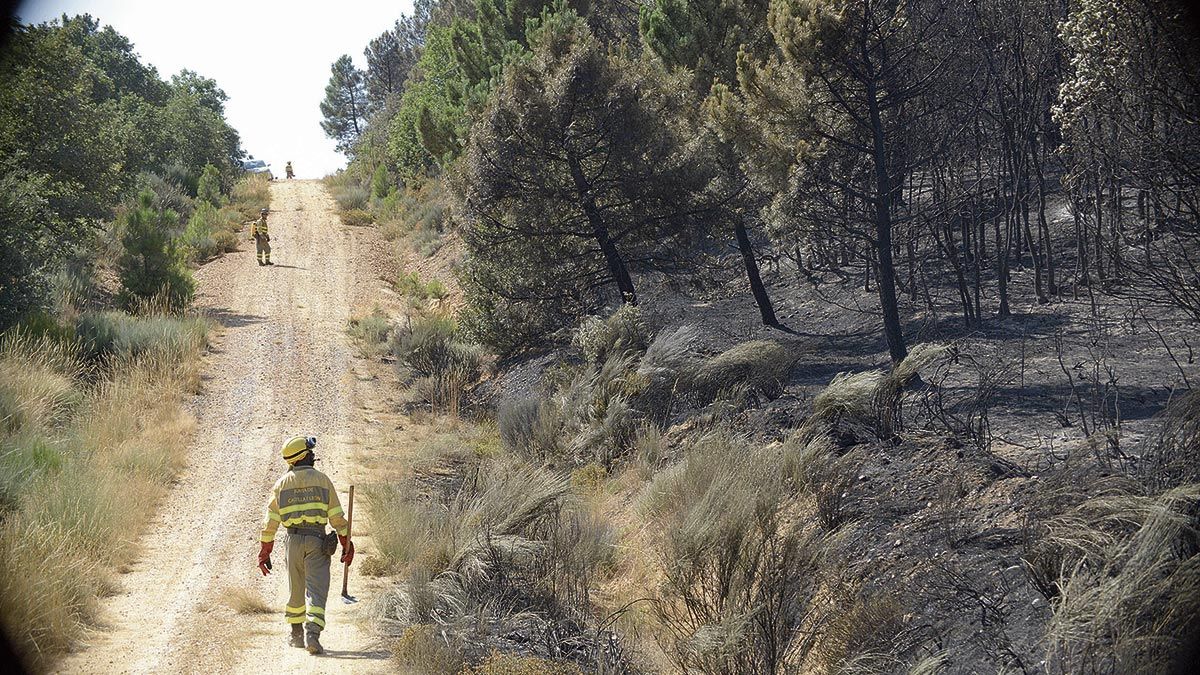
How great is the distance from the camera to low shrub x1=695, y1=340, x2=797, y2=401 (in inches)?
550

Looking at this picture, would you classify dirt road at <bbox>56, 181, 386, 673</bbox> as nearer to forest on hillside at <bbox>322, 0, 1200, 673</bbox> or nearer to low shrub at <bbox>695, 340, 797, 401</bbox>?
forest on hillside at <bbox>322, 0, 1200, 673</bbox>

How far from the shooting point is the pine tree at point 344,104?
8500 cm

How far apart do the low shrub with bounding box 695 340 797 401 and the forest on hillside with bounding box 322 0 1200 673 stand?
6cm

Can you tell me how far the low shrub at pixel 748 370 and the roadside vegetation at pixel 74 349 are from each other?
738 centimetres

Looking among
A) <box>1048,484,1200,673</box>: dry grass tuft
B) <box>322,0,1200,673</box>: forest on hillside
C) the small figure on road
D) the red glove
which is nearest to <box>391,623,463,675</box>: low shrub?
<box>322,0,1200,673</box>: forest on hillside

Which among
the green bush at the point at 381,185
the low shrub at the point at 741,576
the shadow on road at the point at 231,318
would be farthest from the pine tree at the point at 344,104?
the low shrub at the point at 741,576

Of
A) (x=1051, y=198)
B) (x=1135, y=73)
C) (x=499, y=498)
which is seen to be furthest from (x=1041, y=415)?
(x=1051, y=198)

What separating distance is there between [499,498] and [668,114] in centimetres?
1020

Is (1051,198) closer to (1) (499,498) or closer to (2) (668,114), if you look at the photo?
(2) (668,114)

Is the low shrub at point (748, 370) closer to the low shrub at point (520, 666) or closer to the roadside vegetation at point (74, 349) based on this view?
the low shrub at point (520, 666)

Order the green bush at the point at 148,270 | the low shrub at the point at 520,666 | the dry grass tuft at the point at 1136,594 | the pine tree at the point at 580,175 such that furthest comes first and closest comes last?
1. the green bush at the point at 148,270
2. the pine tree at the point at 580,175
3. the low shrub at the point at 520,666
4. the dry grass tuft at the point at 1136,594

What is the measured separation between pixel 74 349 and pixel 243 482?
530 cm

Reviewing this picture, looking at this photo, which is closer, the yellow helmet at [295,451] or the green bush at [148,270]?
the yellow helmet at [295,451]

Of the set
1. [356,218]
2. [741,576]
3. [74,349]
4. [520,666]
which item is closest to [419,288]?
[356,218]
